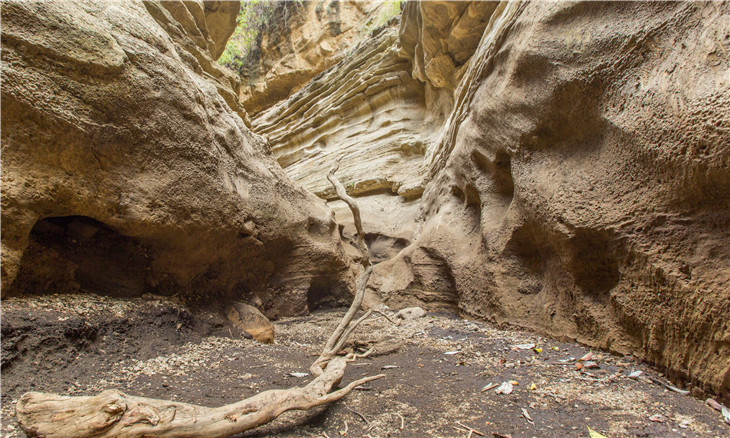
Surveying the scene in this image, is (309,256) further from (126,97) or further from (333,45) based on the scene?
(333,45)

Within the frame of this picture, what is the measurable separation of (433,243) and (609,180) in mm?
2936

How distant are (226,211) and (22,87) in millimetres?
1980

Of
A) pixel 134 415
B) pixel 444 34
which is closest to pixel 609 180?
pixel 134 415

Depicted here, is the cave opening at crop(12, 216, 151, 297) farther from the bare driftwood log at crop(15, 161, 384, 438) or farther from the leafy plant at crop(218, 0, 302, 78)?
the leafy plant at crop(218, 0, 302, 78)

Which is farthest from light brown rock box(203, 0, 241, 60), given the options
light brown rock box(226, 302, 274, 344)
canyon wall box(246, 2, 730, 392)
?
light brown rock box(226, 302, 274, 344)

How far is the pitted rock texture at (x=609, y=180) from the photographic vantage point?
6.57ft

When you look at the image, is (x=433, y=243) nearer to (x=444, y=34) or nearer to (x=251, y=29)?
(x=444, y=34)

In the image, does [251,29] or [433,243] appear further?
[251,29]

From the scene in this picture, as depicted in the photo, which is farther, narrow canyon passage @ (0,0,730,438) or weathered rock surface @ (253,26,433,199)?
weathered rock surface @ (253,26,433,199)

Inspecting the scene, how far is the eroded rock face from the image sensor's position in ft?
8.14

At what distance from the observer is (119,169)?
3.10 metres

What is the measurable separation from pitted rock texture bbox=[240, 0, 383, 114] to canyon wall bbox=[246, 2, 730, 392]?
910cm

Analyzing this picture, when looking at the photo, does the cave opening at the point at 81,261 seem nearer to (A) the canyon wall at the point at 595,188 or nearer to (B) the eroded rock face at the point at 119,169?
(B) the eroded rock face at the point at 119,169

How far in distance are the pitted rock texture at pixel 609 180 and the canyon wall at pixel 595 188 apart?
0.01 m
